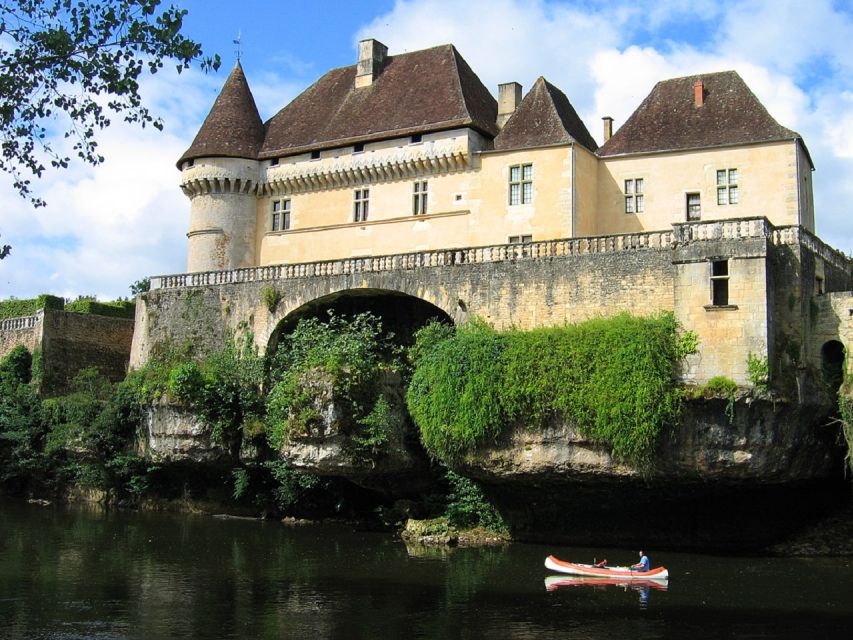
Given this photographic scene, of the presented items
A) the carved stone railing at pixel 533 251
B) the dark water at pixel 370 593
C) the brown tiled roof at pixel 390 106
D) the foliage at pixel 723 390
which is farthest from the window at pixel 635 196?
the dark water at pixel 370 593

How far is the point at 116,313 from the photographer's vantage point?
46312mm

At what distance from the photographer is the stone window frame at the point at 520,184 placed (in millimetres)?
33750

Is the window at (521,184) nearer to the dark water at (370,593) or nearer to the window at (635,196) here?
the window at (635,196)

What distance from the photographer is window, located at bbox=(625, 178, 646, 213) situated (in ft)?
110

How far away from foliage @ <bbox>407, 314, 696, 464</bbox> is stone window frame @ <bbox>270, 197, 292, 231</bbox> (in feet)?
42.5

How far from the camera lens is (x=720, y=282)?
26.0 metres

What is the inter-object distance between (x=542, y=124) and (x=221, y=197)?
42.5 feet

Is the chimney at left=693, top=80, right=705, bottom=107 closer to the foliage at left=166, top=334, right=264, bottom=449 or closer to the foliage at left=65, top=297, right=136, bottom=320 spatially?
the foliage at left=166, top=334, right=264, bottom=449

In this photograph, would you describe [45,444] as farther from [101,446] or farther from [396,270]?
[396,270]

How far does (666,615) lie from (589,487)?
24.0 feet

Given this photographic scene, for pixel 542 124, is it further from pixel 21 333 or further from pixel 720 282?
pixel 21 333

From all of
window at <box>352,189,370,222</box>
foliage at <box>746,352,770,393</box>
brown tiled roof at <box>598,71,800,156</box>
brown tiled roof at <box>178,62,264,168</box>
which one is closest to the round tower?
brown tiled roof at <box>178,62,264,168</box>

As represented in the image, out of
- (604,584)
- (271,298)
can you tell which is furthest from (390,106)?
(604,584)

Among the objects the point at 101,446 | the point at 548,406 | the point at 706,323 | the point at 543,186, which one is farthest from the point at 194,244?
the point at 706,323
